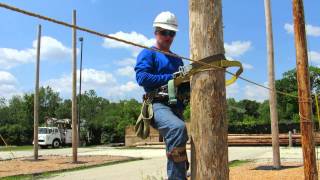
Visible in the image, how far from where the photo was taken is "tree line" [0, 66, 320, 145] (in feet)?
168

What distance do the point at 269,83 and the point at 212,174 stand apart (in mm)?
9224

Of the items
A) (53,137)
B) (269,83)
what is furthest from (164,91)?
(53,137)

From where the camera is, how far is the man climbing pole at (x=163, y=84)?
423cm

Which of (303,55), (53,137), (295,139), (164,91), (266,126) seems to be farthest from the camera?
(53,137)

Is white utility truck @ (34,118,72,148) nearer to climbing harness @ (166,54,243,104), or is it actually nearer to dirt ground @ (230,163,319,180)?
dirt ground @ (230,163,319,180)

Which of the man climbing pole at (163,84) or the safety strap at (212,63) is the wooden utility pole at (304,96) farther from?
the safety strap at (212,63)

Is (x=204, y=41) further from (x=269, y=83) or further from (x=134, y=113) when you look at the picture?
(x=134, y=113)

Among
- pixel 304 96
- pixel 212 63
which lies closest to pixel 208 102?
pixel 212 63

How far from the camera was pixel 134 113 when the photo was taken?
5638 cm

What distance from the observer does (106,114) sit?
200ft

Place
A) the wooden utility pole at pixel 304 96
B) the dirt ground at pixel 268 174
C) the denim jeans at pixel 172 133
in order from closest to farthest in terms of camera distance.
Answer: the denim jeans at pixel 172 133 < the wooden utility pole at pixel 304 96 < the dirt ground at pixel 268 174

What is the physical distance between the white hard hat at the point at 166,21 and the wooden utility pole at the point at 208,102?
0.46 metres

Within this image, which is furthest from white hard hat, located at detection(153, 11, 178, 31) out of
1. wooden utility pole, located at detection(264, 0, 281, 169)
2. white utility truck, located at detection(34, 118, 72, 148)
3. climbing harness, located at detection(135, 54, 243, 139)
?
white utility truck, located at detection(34, 118, 72, 148)

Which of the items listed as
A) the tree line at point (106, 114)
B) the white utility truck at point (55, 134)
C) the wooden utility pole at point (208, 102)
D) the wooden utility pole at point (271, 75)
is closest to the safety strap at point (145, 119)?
the wooden utility pole at point (208, 102)
